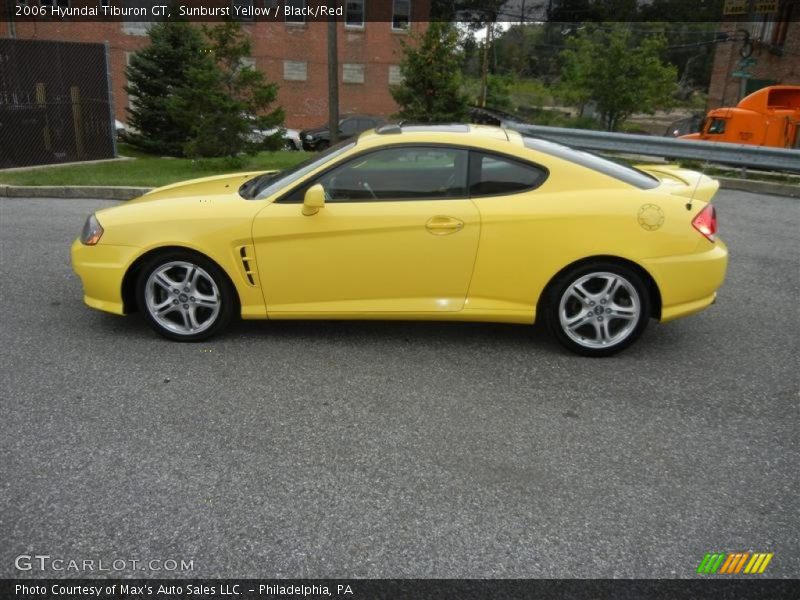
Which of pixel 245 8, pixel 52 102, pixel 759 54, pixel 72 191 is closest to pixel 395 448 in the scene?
pixel 72 191

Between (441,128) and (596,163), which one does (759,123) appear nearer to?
(596,163)

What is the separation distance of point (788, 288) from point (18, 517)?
243 inches

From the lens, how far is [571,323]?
4418mm

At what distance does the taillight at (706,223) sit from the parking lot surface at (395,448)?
84cm

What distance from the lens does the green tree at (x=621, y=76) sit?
1929 centimetres

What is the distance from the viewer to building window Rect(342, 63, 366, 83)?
123 feet

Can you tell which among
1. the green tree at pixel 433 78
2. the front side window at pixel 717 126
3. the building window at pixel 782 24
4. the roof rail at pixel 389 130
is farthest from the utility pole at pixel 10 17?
the roof rail at pixel 389 130

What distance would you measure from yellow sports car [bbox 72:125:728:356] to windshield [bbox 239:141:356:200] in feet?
0.10

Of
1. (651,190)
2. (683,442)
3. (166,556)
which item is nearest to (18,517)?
(166,556)

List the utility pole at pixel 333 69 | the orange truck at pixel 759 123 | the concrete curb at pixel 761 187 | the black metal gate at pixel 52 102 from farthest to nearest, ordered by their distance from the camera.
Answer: the orange truck at pixel 759 123, the utility pole at pixel 333 69, the black metal gate at pixel 52 102, the concrete curb at pixel 761 187

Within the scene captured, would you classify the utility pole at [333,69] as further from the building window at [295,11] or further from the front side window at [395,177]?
the building window at [295,11]

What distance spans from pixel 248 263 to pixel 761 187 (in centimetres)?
1019

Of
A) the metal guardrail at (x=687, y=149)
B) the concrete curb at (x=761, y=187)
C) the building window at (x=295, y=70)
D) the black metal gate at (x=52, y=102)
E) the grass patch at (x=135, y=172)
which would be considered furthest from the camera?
the building window at (x=295, y=70)

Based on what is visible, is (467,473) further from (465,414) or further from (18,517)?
(18,517)
